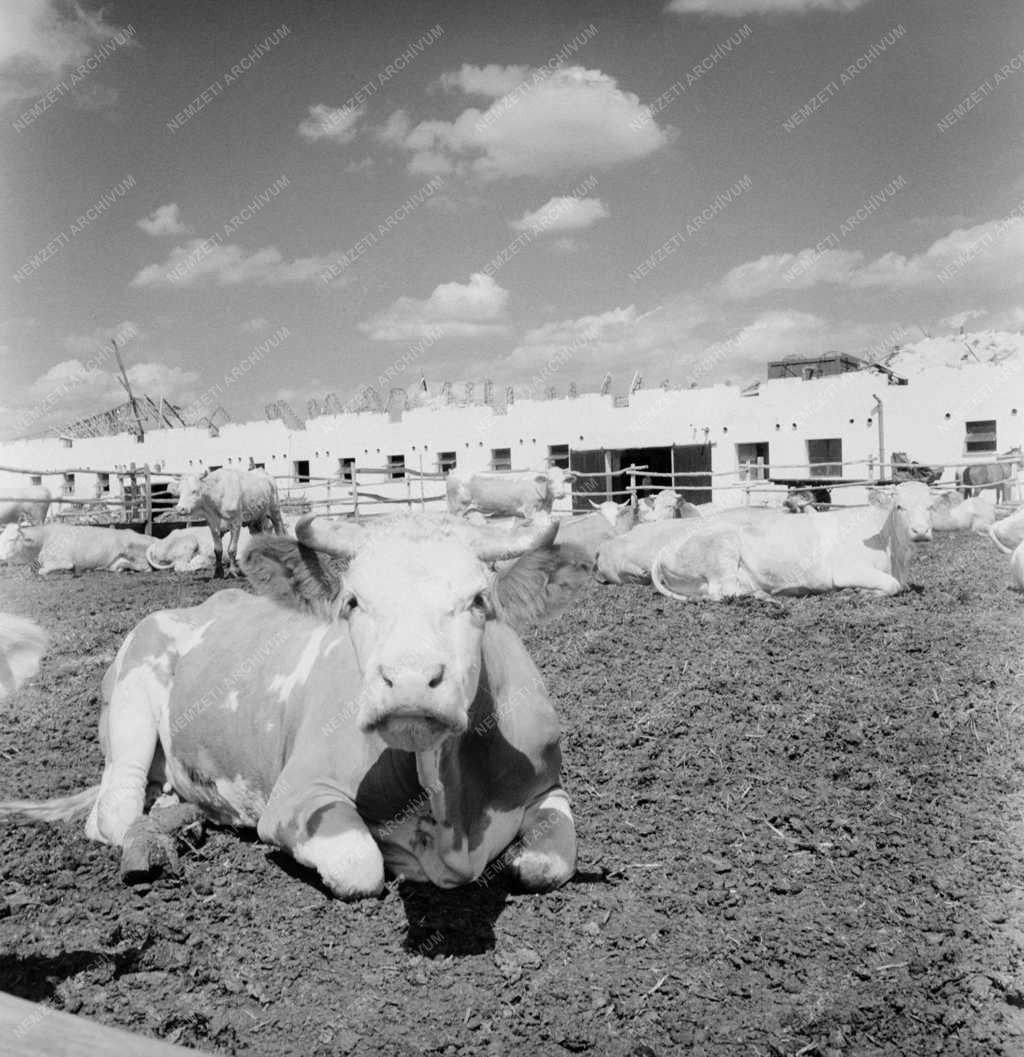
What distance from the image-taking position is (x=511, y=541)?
281 centimetres

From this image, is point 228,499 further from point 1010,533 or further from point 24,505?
point 1010,533

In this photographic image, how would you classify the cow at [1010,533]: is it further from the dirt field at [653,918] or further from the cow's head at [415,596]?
the cow's head at [415,596]

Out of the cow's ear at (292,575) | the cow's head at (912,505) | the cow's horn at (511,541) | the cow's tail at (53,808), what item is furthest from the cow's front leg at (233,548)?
the cow's horn at (511,541)

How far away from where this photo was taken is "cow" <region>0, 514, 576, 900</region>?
242cm

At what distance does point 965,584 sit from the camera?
8.47m

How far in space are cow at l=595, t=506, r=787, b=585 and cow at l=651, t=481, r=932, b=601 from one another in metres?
0.50

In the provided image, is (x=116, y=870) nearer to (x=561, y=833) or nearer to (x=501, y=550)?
(x=561, y=833)

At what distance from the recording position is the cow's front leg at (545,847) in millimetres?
2760

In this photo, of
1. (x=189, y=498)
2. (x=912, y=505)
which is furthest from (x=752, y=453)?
(x=912, y=505)

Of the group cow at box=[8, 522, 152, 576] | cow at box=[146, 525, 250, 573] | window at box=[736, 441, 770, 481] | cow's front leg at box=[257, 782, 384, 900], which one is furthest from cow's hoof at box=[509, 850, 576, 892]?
window at box=[736, 441, 770, 481]

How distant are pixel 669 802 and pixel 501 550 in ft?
4.31

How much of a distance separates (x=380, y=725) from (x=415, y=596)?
1.21 feet

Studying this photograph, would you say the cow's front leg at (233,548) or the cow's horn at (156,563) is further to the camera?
the cow's horn at (156,563)

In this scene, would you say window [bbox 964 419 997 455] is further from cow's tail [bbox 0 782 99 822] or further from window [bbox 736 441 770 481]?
cow's tail [bbox 0 782 99 822]
